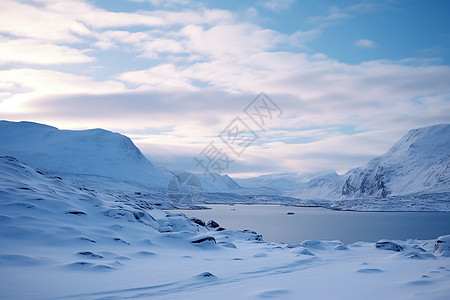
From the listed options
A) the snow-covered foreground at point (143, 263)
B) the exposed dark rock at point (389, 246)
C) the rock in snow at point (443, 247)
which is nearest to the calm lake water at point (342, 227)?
the exposed dark rock at point (389, 246)

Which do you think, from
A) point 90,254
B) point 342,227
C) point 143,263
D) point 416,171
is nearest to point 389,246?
point 143,263

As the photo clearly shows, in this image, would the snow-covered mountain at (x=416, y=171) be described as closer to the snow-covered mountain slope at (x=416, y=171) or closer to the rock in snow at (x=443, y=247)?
the snow-covered mountain slope at (x=416, y=171)

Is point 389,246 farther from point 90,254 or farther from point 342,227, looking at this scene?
point 342,227

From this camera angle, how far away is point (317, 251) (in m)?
19.2

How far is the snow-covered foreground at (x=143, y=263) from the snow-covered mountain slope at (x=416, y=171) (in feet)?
484

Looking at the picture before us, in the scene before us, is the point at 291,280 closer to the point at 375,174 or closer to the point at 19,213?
the point at 19,213

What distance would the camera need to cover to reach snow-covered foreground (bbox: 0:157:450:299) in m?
8.86

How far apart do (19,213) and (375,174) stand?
202 m

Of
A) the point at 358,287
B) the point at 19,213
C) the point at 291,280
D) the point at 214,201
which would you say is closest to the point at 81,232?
the point at 19,213

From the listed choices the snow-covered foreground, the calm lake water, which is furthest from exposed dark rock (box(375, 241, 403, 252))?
the calm lake water

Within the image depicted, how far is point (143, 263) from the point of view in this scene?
42.4 feet

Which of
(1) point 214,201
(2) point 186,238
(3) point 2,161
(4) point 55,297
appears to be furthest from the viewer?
(1) point 214,201

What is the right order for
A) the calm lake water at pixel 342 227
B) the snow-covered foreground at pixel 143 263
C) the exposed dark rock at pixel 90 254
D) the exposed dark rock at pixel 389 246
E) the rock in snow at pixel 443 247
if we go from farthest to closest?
the calm lake water at pixel 342 227
the exposed dark rock at pixel 389 246
the rock in snow at pixel 443 247
the exposed dark rock at pixel 90 254
the snow-covered foreground at pixel 143 263

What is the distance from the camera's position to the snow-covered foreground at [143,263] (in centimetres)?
886
